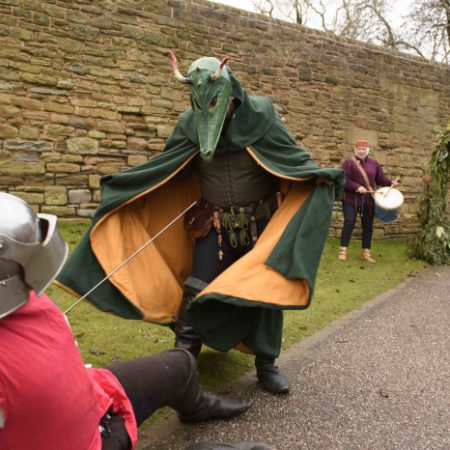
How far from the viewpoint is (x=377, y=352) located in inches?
157

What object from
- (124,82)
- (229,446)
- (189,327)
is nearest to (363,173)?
(124,82)

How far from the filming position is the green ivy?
26.5 feet

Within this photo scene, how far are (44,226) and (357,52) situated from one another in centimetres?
934

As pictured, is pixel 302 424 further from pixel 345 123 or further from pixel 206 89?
pixel 345 123

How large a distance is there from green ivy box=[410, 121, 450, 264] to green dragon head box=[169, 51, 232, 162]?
20.5 ft

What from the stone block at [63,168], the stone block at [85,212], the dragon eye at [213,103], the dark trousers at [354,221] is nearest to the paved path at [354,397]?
the dragon eye at [213,103]

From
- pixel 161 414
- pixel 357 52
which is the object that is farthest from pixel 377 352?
pixel 357 52

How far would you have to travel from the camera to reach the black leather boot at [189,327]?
2.98m

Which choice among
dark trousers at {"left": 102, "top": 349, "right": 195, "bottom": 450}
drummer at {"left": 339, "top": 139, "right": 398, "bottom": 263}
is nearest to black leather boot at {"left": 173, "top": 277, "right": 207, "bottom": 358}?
dark trousers at {"left": 102, "top": 349, "right": 195, "bottom": 450}

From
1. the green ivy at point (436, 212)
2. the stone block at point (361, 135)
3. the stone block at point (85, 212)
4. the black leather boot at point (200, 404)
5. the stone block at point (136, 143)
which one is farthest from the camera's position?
the stone block at point (361, 135)

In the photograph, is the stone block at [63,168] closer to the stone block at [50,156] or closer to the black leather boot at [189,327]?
the stone block at [50,156]

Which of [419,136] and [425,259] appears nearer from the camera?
[425,259]

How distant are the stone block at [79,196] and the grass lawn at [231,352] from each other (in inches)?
14.4

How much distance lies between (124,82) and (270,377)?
17.9 feet
